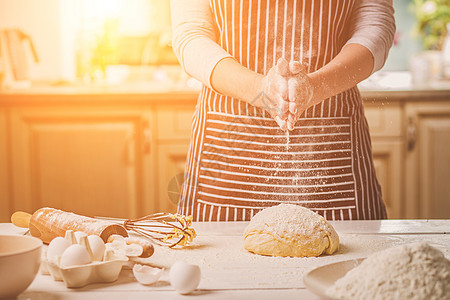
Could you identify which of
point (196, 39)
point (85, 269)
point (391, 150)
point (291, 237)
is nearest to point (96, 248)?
point (85, 269)

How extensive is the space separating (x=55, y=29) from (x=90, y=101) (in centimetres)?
65

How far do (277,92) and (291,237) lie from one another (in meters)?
0.35

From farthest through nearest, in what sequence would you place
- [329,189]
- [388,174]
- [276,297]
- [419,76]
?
[419,76] < [388,174] < [329,189] < [276,297]

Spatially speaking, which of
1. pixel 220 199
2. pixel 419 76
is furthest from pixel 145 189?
pixel 419 76

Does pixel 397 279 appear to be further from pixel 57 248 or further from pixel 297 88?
pixel 297 88

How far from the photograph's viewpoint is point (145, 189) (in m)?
2.21

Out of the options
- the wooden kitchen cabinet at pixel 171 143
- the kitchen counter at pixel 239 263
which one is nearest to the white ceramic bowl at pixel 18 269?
the kitchen counter at pixel 239 263

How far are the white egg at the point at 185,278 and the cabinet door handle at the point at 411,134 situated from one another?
5.35 ft

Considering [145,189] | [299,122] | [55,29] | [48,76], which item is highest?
[55,29]

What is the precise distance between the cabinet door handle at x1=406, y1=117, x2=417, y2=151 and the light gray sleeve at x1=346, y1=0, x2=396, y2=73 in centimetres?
95

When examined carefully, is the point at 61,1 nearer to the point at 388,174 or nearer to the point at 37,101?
the point at 37,101

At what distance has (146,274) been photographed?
0.70 m

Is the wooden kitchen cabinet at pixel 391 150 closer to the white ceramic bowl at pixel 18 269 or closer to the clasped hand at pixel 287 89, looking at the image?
the clasped hand at pixel 287 89

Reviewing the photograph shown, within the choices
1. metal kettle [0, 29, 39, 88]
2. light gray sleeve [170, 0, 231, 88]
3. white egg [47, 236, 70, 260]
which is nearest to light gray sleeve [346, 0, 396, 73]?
light gray sleeve [170, 0, 231, 88]
